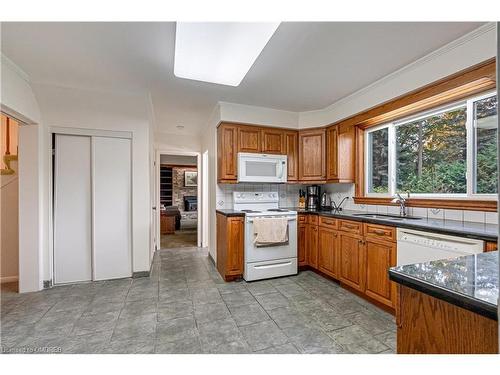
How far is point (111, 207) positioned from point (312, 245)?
2783 millimetres

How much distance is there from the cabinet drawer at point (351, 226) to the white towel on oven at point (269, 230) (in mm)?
713

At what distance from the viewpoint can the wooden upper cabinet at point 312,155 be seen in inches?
143

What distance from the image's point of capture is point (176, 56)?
6.95 feet

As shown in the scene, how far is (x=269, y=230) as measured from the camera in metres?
3.08

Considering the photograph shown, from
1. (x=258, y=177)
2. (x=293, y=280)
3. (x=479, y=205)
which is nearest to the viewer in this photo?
(x=479, y=205)

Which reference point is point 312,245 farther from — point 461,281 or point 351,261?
point 461,281

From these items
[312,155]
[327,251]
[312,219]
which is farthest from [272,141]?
[327,251]

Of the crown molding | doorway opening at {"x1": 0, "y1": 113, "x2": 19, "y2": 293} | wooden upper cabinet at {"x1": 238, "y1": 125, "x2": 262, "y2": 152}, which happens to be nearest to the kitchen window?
wooden upper cabinet at {"x1": 238, "y1": 125, "x2": 262, "y2": 152}

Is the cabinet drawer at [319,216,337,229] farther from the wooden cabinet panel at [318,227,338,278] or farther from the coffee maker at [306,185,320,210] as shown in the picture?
the coffee maker at [306,185,320,210]

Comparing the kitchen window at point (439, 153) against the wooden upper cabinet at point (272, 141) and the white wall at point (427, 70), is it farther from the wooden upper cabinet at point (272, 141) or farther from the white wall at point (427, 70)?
the wooden upper cabinet at point (272, 141)
